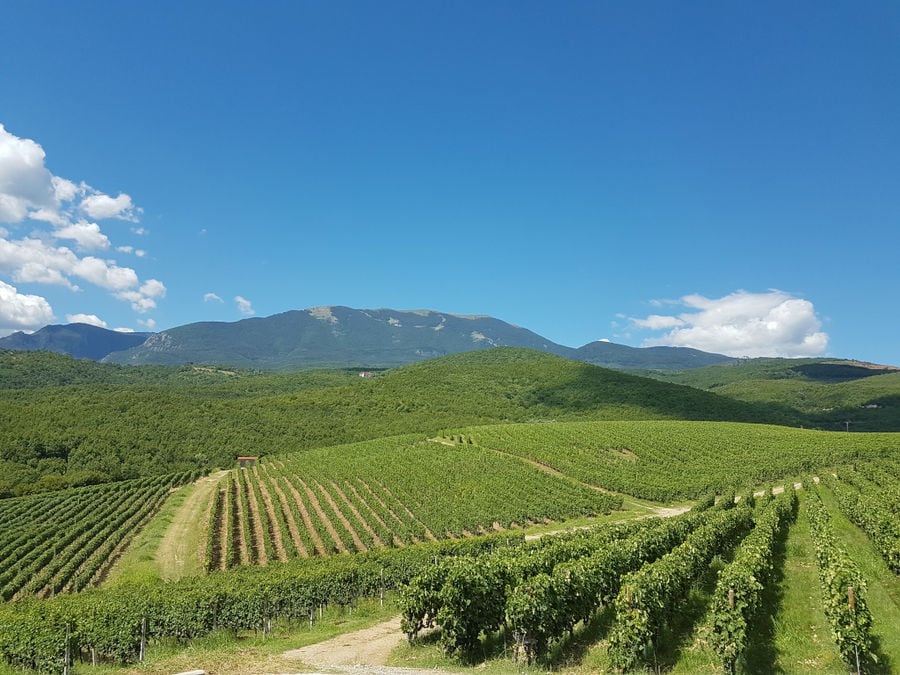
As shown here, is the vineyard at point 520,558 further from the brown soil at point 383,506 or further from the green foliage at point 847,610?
the brown soil at point 383,506

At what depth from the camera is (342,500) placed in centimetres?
6575

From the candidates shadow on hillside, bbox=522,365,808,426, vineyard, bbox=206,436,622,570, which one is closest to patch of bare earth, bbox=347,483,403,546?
vineyard, bbox=206,436,622,570

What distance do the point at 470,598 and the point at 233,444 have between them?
11111cm

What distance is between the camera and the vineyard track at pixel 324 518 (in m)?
51.4

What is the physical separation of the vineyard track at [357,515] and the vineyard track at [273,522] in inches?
327

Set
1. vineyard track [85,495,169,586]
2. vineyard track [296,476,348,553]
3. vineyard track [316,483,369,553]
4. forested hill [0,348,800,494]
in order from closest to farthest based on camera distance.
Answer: vineyard track [85,495,169,586]
vineyard track [316,483,369,553]
vineyard track [296,476,348,553]
forested hill [0,348,800,494]

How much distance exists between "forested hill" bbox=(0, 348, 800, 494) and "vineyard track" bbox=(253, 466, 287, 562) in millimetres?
37995

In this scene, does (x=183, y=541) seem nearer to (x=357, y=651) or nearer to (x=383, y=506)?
(x=383, y=506)

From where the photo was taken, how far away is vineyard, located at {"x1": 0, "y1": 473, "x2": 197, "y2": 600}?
46.0 m

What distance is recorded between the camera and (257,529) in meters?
58.8

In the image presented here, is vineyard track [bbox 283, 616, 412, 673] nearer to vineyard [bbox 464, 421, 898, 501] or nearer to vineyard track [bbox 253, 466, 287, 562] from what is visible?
vineyard track [bbox 253, 466, 287, 562]

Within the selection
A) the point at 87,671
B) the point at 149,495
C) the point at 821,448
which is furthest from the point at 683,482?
the point at 149,495

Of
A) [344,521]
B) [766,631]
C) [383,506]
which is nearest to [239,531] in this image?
[344,521]

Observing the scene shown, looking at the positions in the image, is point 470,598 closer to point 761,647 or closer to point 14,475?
point 761,647
